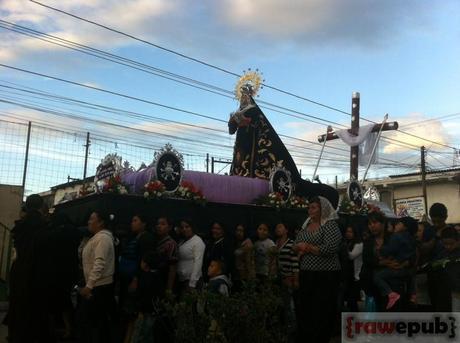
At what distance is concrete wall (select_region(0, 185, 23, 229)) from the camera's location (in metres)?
12.9

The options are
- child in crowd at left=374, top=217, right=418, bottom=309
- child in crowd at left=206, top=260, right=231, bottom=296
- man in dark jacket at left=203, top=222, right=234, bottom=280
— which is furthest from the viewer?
man in dark jacket at left=203, top=222, right=234, bottom=280

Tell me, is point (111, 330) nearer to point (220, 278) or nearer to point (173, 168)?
point (220, 278)

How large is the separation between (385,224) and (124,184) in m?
4.06

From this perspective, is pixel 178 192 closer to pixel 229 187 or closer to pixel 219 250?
pixel 229 187

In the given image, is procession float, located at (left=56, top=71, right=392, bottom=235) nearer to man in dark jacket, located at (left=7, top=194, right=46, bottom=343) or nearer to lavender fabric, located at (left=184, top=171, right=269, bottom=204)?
lavender fabric, located at (left=184, top=171, right=269, bottom=204)

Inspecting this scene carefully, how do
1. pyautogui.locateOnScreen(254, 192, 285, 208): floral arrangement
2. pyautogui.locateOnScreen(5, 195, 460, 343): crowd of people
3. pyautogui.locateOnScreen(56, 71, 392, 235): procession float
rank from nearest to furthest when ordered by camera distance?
pyautogui.locateOnScreen(5, 195, 460, 343): crowd of people
pyautogui.locateOnScreen(56, 71, 392, 235): procession float
pyautogui.locateOnScreen(254, 192, 285, 208): floral arrangement

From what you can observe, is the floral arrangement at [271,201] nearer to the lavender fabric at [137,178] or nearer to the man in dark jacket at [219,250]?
the lavender fabric at [137,178]

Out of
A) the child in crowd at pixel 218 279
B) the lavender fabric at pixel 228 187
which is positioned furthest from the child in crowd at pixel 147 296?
the lavender fabric at pixel 228 187

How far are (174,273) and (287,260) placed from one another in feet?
4.99

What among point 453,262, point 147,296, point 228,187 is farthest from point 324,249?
point 228,187

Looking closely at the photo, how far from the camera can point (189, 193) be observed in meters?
9.25

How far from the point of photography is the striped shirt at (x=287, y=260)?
7.07 meters

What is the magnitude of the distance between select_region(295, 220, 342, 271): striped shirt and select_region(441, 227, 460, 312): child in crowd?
53.1 inches

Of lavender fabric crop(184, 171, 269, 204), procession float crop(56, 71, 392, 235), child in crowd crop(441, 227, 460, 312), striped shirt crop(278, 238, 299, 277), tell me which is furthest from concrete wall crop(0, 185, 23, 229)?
child in crowd crop(441, 227, 460, 312)
